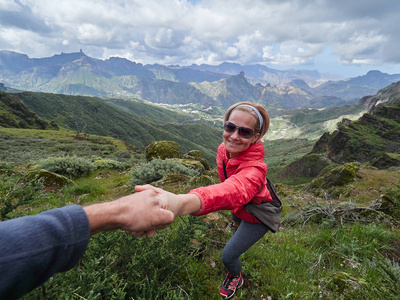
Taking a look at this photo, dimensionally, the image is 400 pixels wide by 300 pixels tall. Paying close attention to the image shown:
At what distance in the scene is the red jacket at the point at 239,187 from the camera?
2137mm

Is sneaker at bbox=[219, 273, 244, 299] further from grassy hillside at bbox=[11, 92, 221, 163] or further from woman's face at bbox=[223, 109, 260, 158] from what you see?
grassy hillside at bbox=[11, 92, 221, 163]

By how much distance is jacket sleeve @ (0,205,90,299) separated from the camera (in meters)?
1.01

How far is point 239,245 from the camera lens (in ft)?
9.91

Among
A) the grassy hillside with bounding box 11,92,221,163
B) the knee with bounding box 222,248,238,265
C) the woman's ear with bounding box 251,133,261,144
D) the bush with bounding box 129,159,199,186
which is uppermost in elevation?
the woman's ear with bounding box 251,133,261,144

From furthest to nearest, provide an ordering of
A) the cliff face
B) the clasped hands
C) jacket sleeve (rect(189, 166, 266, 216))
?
1. the cliff face
2. jacket sleeve (rect(189, 166, 266, 216))
3. the clasped hands

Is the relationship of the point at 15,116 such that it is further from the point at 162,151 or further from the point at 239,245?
the point at 239,245

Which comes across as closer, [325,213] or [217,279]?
[217,279]

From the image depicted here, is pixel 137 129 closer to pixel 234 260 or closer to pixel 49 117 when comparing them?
pixel 49 117

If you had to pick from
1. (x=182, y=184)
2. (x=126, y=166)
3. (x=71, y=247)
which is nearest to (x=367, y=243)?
(x=71, y=247)

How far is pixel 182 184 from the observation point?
8734 mm

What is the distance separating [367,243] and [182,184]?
6.40m

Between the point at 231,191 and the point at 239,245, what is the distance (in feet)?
4.20

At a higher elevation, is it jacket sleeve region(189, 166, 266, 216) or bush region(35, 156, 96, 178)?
jacket sleeve region(189, 166, 266, 216)

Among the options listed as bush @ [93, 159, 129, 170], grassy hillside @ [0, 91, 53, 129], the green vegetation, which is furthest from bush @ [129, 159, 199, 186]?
grassy hillside @ [0, 91, 53, 129]
